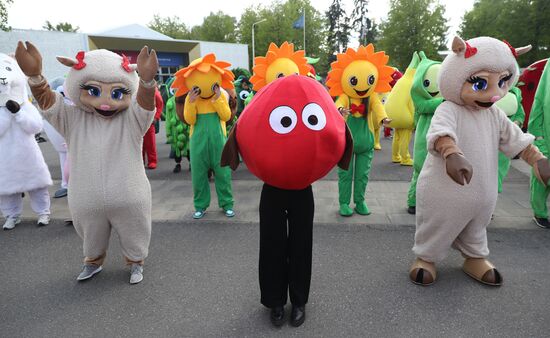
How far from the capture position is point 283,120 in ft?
6.68

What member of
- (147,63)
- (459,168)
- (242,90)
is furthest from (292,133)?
(242,90)

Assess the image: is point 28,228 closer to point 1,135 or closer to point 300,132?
point 1,135

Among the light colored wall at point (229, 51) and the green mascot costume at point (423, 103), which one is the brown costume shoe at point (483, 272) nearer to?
the green mascot costume at point (423, 103)

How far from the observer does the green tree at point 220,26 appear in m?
42.2

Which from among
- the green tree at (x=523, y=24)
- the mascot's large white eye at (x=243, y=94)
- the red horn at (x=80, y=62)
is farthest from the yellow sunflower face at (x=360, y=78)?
the green tree at (x=523, y=24)

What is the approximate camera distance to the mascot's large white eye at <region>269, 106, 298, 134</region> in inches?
79.9

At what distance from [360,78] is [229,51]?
2600 centimetres

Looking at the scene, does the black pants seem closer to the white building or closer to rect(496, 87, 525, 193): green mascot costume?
rect(496, 87, 525, 193): green mascot costume

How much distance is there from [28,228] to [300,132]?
4.02 m

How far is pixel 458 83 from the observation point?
267 cm

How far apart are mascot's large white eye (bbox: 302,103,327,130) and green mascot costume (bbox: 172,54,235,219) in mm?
2205

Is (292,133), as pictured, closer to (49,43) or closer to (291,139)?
(291,139)

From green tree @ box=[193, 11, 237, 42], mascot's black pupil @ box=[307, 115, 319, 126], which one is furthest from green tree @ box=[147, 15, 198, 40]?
mascot's black pupil @ box=[307, 115, 319, 126]

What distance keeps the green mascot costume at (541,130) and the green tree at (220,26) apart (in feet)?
138
